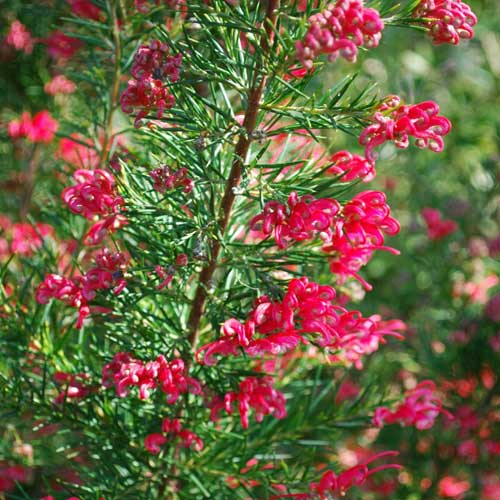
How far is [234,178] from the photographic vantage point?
0.67 metres

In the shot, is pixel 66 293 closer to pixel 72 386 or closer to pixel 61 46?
pixel 72 386

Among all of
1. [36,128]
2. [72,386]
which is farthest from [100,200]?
[36,128]

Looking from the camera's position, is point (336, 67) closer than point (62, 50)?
No

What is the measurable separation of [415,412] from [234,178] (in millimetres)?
377

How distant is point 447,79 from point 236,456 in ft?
5.59

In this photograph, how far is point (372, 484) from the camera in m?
1.26

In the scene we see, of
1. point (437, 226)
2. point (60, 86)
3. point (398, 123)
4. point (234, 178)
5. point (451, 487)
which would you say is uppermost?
point (398, 123)

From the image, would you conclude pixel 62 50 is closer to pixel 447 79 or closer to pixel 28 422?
pixel 28 422

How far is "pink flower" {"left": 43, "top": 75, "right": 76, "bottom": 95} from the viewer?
4.10 feet

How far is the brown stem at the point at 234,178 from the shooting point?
618 millimetres

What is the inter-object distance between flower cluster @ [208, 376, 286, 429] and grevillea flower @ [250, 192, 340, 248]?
179mm

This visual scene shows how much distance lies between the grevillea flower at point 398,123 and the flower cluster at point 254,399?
0.27 metres

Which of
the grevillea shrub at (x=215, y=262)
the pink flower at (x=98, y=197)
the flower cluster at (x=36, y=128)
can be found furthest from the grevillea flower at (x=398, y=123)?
the flower cluster at (x=36, y=128)

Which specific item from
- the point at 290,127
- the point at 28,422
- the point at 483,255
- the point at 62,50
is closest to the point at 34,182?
the point at 62,50
